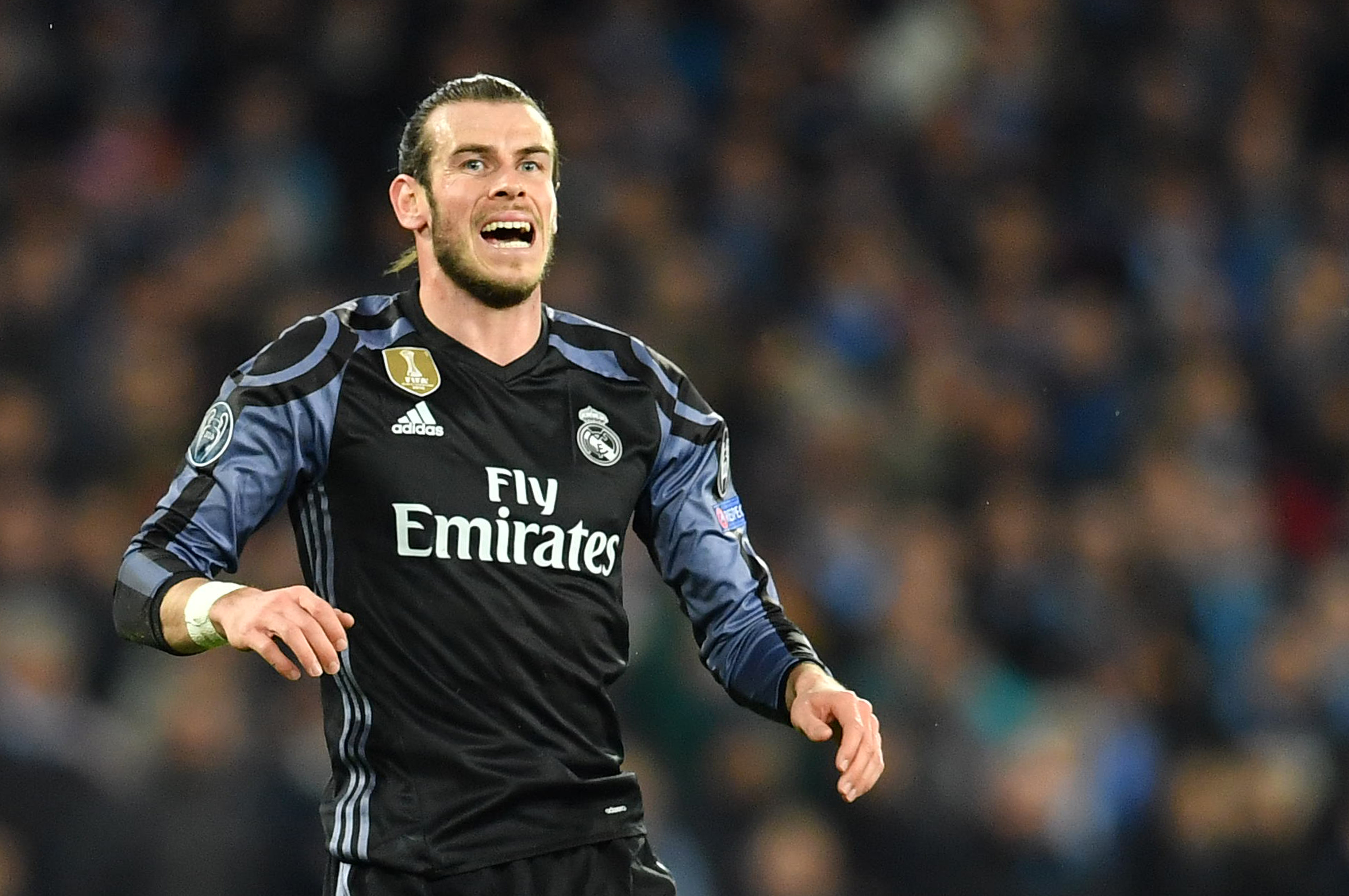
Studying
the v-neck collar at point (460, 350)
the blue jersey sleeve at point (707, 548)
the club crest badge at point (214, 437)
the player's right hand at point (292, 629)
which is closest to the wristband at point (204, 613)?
the player's right hand at point (292, 629)

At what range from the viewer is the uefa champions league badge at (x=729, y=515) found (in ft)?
12.7

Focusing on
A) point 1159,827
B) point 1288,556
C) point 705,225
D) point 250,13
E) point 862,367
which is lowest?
point 1159,827

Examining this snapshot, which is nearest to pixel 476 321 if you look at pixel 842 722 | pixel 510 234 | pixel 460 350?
pixel 460 350

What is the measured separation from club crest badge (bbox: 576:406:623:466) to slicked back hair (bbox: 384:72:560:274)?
466mm

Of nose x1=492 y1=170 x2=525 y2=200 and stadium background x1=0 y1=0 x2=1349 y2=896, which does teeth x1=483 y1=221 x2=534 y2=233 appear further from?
stadium background x1=0 y1=0 x2=1349 y2=896

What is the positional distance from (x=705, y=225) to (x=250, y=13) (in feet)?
7.48

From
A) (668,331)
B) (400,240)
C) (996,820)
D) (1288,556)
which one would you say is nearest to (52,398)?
(400,240)

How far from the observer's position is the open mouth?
3725mm

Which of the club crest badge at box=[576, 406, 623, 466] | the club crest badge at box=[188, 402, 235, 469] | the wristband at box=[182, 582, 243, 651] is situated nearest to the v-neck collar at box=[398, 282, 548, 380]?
the club crest badge at box=[576, 406, 623, 466]

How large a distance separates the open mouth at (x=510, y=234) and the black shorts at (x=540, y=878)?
3.66ft

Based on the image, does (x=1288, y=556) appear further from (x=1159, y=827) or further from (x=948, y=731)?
(x=948, y=731)

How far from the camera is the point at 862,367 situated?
8.42 meters

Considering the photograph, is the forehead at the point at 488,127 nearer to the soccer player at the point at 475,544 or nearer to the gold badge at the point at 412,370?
the soccer player at the point at 475,544

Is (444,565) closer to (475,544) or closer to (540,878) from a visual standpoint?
(475,544)
